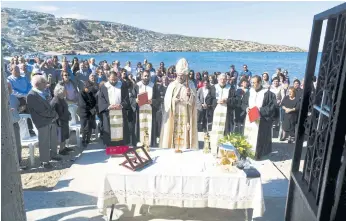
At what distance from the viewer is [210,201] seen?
4.25 meters

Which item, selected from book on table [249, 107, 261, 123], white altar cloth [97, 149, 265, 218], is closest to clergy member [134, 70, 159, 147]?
book on table [249, 107, 261, 123]

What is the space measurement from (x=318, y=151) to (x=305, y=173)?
0.55 metres

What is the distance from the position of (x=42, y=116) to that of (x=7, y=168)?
13.7 feet

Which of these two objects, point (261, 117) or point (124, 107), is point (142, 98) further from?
point (261, 117)

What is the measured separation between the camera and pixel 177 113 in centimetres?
670

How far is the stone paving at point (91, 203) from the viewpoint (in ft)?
15.5

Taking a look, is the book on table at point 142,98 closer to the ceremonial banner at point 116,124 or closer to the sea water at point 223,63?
the ceremonial banner at point 116,124

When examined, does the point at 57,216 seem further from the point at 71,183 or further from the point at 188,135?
the point at 188,135

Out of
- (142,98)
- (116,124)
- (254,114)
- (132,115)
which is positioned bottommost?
(116,124)

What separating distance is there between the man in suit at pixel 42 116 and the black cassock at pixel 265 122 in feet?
14.4

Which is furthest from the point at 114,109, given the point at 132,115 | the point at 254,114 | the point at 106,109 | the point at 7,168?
the point at 7,168

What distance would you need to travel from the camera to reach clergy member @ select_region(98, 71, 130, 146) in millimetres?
7801

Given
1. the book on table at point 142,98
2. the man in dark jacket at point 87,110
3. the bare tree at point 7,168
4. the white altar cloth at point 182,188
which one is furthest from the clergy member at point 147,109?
the bare tree at point 7,168

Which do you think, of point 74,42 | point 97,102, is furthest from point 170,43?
point 97,102
